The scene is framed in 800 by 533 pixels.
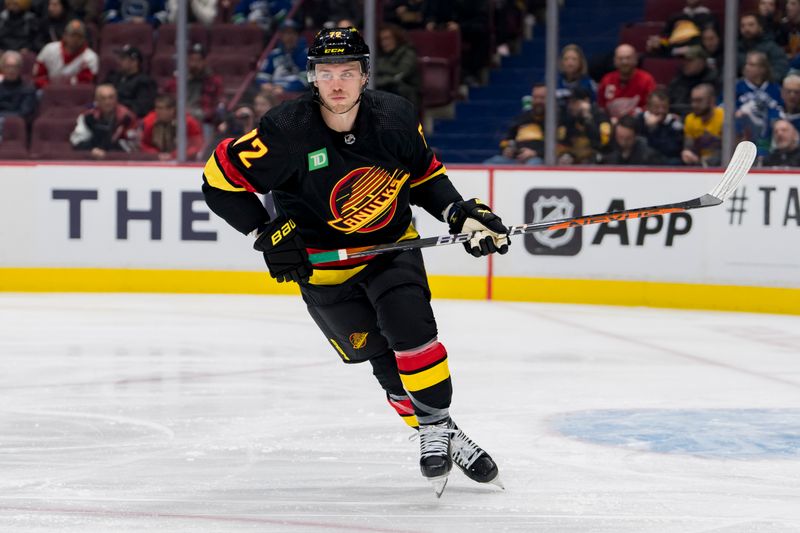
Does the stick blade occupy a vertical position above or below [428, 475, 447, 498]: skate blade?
above

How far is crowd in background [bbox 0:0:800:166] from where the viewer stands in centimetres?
779

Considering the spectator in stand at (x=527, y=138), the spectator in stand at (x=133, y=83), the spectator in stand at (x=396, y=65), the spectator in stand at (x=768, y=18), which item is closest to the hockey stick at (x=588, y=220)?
the spectator in stand at (x=768, y=18)

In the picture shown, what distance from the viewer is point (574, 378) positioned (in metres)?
5.55

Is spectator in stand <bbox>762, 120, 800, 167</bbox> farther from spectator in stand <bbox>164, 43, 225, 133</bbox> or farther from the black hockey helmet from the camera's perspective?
the black hockey helmet

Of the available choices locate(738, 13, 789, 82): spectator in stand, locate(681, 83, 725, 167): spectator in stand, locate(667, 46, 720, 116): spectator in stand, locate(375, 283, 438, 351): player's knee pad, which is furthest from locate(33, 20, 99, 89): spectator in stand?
locate(375, 283, 438, 351): player's knee pad

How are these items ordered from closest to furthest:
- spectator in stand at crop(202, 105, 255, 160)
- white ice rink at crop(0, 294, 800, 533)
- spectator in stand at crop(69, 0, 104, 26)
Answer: white ice rink at crop(0, 294, 800, 533), spectator in stand at crop(202, 105, 255, 160), spectator in stand at crop(69, 0, 104, 26)

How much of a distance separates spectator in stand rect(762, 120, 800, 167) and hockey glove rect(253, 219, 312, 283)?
4.84 metres

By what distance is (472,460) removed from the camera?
11.6 feet

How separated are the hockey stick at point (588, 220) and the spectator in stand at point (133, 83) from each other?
5.24 m

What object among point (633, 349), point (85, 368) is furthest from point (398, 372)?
point (633, 349)

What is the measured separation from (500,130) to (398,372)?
5.03 metres

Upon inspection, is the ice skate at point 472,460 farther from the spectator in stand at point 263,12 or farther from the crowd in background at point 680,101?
the spectator in stand at point 263,12

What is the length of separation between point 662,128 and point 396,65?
66.2 inches

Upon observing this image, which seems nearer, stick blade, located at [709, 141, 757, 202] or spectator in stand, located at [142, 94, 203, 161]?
stick blade, located at [709, 141, 757, 202]
